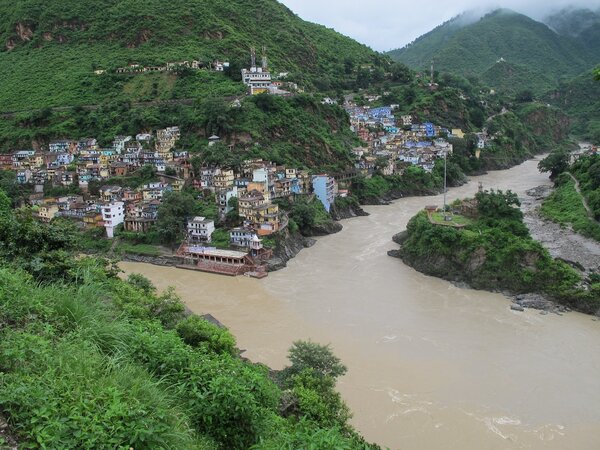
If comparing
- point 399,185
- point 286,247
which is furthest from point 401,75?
point 286,247

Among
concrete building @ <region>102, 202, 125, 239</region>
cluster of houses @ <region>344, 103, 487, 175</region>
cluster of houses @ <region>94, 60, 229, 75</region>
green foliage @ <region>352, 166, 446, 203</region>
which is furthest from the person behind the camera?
cluster of houses @ <region>94, 60, 229, 75</region>

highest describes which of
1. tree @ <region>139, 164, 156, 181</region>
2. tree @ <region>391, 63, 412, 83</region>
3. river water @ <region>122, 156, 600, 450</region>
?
tree @ <region>391, 63, 412, 83</region>

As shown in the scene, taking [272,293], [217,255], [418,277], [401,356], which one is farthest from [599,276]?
[217,255]

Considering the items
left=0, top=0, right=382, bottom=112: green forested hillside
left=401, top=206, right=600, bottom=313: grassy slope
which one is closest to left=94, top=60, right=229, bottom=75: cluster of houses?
left=0, top=0, right=382, bottom=112: green forested hillside

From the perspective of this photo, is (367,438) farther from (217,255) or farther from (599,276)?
(217,255)

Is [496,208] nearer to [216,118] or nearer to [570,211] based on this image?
[570,211]

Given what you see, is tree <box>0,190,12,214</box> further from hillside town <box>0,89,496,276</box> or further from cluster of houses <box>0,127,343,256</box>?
cluster of houses <box>0,127,343,256</box>

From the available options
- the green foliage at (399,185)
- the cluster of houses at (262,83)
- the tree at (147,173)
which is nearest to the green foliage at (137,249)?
the tree at (147,173)
